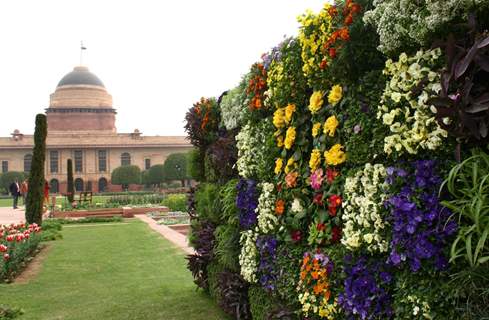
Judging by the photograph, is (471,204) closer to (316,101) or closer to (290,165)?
(316,101)

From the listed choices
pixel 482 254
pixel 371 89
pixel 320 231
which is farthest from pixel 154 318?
pixel 482 254

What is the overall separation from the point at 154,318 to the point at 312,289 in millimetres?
2528

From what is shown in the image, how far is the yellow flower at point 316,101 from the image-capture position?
3.09 m

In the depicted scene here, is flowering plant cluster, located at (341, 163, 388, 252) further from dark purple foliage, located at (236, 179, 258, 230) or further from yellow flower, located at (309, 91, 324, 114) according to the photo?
dark purple foliage, located at (236, 179, 258, 230)

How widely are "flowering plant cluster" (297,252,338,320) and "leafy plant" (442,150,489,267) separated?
1008 mm

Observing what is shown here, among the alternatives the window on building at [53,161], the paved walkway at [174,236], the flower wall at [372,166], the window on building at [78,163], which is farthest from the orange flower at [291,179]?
the window on building at [78,163]

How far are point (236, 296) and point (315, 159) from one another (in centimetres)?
208

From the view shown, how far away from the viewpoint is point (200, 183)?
20.7 ft

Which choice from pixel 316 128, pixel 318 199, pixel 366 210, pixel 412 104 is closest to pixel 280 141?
pixel 316 128

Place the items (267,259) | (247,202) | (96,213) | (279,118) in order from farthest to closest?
(96,213)
(247,202)
(267,259)
(279,118)

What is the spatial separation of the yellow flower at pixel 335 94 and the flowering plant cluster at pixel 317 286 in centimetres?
91

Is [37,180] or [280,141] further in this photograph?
[37,180]

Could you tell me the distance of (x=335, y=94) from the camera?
9.47ft

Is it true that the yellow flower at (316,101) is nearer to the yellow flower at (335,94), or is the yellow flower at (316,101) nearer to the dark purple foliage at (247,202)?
the yellow flower at (335,94)
